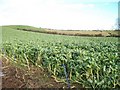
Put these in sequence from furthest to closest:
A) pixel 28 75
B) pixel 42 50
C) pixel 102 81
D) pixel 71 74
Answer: pixel 42 50
pixel 28 75
pixel 71 74
pixel 102 81

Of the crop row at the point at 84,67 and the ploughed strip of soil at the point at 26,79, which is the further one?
the ploughed strip of soil at the point at 26,79

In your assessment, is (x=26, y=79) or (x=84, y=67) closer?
(x=84, y=67)

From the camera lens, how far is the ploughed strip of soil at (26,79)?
705 cm

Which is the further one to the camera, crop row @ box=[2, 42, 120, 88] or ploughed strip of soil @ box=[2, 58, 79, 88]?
ploughed strip of soil @ box=[2, 58, 79, 88]

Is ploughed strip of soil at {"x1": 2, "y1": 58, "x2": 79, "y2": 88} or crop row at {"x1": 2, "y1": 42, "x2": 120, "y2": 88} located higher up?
crop row at {"x1": 2, "y1": 42, "x2": 120, "y2": 88}

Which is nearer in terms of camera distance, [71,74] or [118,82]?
[118,82]

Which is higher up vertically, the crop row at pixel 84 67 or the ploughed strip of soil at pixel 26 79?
the crop row at pixel 84 67

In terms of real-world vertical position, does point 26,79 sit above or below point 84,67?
below

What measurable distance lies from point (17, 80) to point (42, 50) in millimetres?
1578

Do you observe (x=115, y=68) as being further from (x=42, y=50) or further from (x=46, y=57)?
(x=42, y=50)

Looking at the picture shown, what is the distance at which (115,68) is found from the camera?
661cm

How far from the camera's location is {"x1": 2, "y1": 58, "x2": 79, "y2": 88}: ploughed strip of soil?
7048 mm

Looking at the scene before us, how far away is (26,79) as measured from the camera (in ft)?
24.9

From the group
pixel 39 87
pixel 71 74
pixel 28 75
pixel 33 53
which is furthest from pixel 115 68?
pixel 33 53
